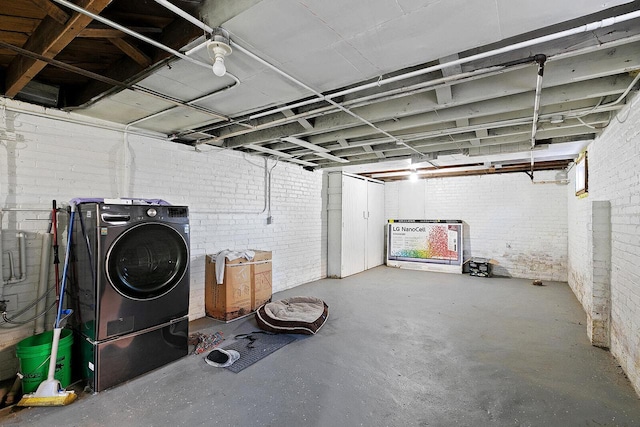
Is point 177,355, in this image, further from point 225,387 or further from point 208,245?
point 208,245

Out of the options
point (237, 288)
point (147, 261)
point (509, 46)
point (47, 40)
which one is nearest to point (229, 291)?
point (237, 288)

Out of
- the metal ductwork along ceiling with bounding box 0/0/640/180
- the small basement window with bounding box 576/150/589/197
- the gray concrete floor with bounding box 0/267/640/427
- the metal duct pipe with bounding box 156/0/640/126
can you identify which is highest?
the metal ductwork along ceiling with bounding box 0/0/640/180

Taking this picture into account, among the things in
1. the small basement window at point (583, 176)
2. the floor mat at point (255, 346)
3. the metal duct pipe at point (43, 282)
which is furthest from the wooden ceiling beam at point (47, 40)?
the small basement window at point (583, 176)

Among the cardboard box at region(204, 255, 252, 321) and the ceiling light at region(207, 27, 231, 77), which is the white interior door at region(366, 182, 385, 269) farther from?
the ceiling light at region(207, 27, 231, 77)

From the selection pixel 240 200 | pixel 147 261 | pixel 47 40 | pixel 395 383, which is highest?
pixel 47 40

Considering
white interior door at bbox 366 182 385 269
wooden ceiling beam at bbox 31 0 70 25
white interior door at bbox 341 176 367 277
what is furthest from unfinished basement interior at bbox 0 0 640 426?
white interior door at bbox 366 182 385 269

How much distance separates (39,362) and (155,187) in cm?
193

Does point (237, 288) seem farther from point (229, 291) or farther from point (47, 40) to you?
point (47, 40)

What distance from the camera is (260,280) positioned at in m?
4.05

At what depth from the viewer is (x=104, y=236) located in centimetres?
226

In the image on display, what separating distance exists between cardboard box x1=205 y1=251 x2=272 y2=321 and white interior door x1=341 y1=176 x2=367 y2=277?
8.33ft

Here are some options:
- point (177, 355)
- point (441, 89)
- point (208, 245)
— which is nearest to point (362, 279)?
point (208, 245)

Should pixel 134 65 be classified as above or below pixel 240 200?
above

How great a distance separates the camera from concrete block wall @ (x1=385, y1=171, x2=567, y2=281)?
20.1 feet
